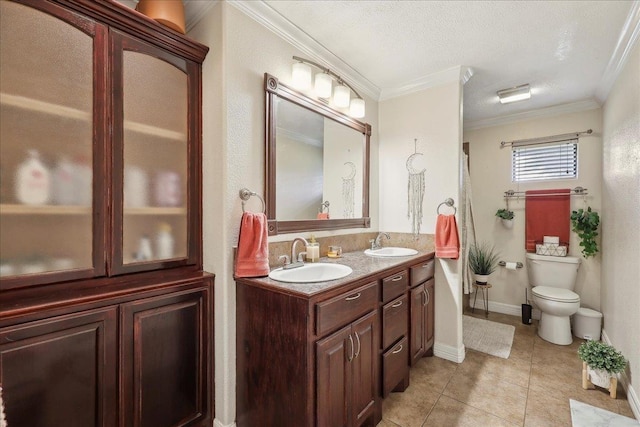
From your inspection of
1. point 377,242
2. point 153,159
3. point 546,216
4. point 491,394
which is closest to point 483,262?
point 546,216

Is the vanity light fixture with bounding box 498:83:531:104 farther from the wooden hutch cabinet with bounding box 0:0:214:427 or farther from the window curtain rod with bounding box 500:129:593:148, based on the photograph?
the wooden hutch cabinet with bounding box 0:0:214:427

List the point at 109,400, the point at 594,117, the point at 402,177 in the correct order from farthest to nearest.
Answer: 1. the point at 594,117
2. the point at 402,177
3. the point at 109,400

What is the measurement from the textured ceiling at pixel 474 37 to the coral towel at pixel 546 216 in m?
1.07

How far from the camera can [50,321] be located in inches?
41.4

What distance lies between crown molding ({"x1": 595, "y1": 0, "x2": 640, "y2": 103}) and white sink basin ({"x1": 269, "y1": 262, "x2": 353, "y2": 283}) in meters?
2.18

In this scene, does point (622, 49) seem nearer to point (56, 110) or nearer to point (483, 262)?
point (483, 262)

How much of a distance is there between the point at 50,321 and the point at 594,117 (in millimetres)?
4437

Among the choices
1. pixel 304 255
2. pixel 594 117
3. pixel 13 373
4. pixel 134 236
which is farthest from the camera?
pixel 594 117

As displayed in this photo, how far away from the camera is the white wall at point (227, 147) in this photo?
59.3 inches

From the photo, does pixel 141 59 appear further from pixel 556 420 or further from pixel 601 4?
pixel 556 420

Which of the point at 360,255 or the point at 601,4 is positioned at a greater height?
the point at 601,4

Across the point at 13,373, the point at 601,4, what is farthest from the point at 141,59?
the point at 601,4

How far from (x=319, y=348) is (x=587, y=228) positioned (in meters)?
3.04

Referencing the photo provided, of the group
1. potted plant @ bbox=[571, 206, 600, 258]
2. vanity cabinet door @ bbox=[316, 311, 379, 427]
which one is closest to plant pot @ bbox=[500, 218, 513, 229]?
potted plant @ bbox=[571, 206, 600, 258]
